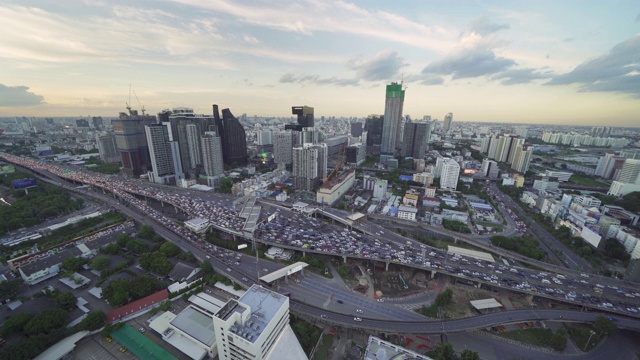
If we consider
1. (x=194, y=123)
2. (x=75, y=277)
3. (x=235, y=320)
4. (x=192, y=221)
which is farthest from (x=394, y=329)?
(x=194, y=123)

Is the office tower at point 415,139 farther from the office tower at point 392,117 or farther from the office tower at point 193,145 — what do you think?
the office tower at point 193,145

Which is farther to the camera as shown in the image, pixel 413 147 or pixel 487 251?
pixel 413 147

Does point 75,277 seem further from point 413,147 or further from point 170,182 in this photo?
point 413,147

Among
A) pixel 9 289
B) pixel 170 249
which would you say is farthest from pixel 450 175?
pixel 9 289

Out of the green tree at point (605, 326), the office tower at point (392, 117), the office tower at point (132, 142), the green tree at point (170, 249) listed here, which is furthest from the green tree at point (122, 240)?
the office tower at point (392, 117)

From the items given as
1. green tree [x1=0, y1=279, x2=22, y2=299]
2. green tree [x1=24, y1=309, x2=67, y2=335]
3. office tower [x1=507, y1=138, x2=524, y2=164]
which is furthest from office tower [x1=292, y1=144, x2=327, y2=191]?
office tower [x1=507, y1=138, x2=524, y2=164]
